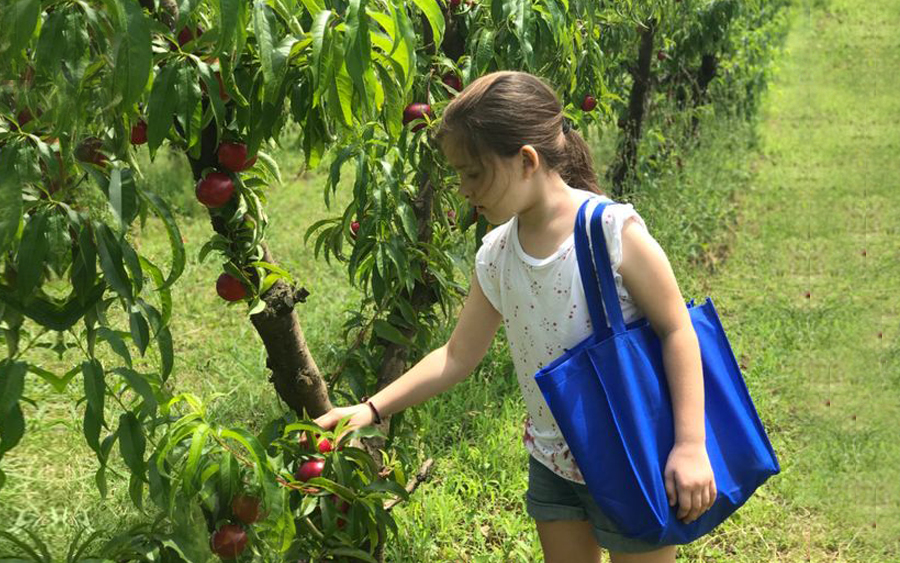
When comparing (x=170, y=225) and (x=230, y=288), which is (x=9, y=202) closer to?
(x=170, y=225)

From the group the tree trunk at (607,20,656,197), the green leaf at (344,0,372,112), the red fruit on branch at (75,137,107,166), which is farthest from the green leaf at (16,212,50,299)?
the tree trunk at (607,20,656,197)

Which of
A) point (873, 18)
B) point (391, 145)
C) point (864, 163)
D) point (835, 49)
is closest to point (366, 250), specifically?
point (391, 145)

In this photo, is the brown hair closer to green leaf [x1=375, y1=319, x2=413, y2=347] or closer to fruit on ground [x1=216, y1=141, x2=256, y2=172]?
fruit on ground [x1=216, y1=141, x2=256, y2=172]

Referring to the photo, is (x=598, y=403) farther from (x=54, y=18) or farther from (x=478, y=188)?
(x=54, y=18)

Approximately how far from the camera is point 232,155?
1.45 meters

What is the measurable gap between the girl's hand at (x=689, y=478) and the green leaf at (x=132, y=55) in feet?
2.97

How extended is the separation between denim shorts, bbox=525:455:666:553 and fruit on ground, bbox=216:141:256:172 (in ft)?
2.38

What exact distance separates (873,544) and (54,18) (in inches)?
102

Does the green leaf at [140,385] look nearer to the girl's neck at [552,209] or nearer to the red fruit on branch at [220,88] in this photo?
the red fruit on branch at [220,88]

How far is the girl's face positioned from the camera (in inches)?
58.6

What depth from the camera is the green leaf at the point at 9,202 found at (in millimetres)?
1001

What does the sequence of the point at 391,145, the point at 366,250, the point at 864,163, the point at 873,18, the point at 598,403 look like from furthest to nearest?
the point at 873,18
the point at 864,163
the point at 366,250
the point at 391,145
the point at 598,403

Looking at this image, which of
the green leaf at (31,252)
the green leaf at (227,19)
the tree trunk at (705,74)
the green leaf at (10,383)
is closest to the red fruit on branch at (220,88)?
the green leaf at (227,19)

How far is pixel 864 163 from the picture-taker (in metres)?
6.43
